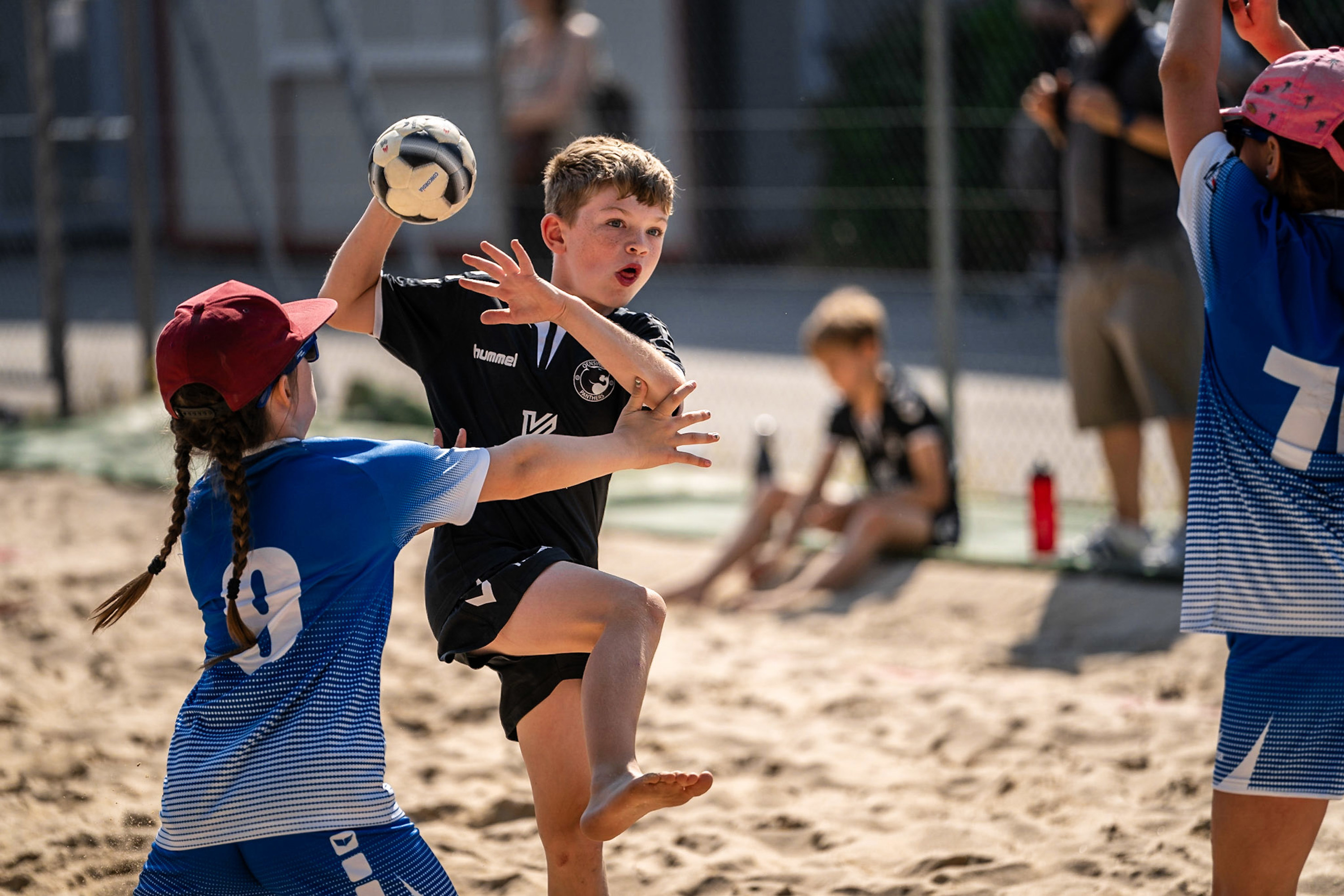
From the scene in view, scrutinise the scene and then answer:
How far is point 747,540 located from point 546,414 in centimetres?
348

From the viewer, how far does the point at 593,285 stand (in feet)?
9.23

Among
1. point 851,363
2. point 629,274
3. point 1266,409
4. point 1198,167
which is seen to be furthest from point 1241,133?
point 851,363

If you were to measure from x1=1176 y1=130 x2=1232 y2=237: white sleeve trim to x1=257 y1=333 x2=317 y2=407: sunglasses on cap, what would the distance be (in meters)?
1.54

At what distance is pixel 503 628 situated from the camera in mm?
2654

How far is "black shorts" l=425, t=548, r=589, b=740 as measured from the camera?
2.66 m

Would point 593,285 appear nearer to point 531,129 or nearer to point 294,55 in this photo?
point 531,129

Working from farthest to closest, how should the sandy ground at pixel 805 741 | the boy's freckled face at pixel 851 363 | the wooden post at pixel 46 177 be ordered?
1. the wooden post at pixel 46 177
2. the boy's freckled face at pixel 851 363
3. the sandy ground at pixel 805 741

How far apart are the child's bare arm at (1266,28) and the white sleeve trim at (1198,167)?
34 cm

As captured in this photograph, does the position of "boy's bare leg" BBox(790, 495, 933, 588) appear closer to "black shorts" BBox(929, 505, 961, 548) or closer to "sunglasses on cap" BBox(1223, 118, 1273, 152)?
"black shorts" BBox(929, 505, 961, 548)

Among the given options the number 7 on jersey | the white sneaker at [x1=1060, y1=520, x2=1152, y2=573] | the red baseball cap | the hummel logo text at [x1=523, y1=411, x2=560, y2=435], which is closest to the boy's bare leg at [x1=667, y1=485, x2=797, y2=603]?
the white sneaker at [x1=1060, y1=520, x2=1152, y2=573]

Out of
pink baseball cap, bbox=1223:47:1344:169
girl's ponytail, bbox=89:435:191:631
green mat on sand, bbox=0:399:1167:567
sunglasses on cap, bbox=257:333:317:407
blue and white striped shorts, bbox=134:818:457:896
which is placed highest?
pink baseball cap, bbox=1223:47:1344:169

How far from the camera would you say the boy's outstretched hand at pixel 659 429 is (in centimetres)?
253

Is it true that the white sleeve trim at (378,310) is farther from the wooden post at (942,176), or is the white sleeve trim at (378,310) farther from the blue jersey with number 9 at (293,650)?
the wooden post at (942,176)

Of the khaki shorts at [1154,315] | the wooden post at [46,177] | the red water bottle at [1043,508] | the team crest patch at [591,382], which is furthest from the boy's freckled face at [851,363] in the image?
the wooden post at [46,177]
